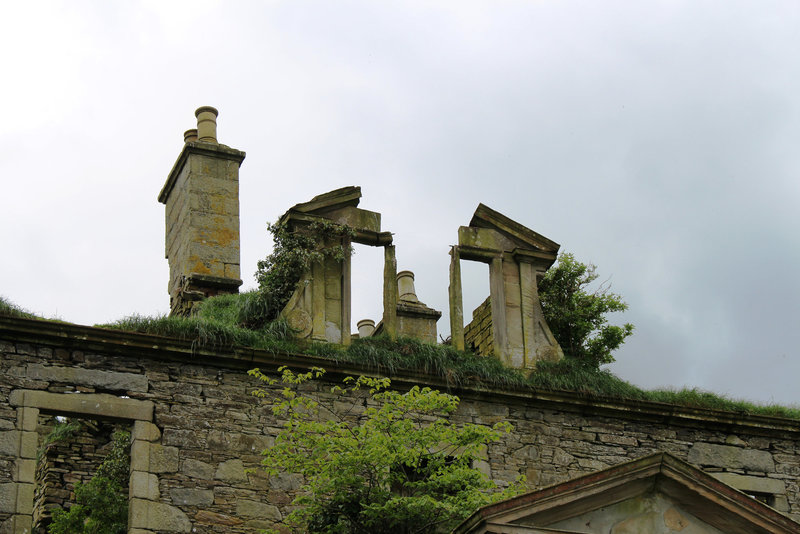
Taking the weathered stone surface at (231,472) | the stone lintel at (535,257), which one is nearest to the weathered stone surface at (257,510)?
the weathered stone surface at (231,472)

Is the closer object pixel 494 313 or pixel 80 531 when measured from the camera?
pixel 80 531

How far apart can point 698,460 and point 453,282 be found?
352cm

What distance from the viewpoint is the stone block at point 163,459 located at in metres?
13.4

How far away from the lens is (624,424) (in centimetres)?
1555

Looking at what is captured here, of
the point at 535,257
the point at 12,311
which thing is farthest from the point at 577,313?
the point at 12,311

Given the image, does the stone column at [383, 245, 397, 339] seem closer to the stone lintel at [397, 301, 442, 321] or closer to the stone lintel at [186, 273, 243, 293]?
the stone lintel at [186, 273, 243, 293]

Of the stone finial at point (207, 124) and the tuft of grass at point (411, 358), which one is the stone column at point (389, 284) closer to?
the tuft of grass at point (411, 358)

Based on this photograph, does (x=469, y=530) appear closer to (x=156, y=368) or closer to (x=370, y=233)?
(x=156, y=368)

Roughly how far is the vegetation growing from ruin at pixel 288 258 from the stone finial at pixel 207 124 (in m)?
2.24

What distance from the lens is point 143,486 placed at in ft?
43.3

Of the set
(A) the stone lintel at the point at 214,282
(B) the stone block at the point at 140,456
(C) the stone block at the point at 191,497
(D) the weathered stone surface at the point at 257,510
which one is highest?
(A) the stone lintel at the point at 214,282

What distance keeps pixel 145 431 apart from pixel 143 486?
0.57m

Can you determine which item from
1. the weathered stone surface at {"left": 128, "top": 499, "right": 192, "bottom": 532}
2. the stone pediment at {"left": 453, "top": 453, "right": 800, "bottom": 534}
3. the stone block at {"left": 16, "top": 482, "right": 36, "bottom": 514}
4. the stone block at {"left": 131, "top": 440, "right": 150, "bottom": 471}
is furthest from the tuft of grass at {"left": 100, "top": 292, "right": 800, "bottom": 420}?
the stone pediment at {"left": 453, "top": 453, "right": 800, "bottom": 534}

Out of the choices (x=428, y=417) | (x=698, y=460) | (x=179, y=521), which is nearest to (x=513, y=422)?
(x=428, y=417)
